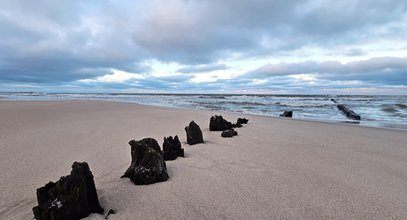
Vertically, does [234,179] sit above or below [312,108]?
above

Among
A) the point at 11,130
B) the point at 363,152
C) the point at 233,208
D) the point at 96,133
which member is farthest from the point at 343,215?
the point at 11,130

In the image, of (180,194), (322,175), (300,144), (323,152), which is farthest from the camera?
(300,144)

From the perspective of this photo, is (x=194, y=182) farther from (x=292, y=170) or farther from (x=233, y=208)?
(x=292, y=170)

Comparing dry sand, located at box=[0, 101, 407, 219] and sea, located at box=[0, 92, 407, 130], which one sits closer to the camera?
dry sand, located at box=[0, 101, 407, 219]

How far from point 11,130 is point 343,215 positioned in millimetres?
8348

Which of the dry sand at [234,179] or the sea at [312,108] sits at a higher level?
the dry sand at [234,179]

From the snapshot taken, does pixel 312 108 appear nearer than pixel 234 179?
No

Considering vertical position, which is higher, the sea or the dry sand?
the dry sand

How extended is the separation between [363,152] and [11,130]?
28.7 ft

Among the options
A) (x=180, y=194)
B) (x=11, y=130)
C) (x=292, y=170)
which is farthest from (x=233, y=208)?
(x=11, y=130)

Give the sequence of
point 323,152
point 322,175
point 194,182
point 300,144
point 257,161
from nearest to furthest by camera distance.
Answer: point 194,182
point 322,175
point 257,161
point 323,152
point 300,144

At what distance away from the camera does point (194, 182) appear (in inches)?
139

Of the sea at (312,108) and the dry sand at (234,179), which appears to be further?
the sea at (312,108)

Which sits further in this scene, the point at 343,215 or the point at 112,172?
the point at 112,172
